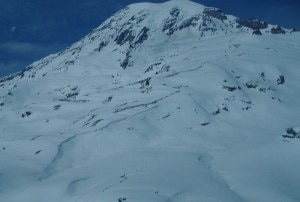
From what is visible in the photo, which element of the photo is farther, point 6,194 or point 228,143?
point 228,143

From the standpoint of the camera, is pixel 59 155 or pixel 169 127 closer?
pixel 59 155

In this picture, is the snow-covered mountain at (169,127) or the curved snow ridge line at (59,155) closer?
the snow-covered mountain at (169,127)

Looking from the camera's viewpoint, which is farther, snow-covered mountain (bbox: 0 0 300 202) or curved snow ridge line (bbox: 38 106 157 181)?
curved snow ridge line (bbox: 38 106 157 181)

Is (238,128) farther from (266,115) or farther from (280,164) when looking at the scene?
(280,164)

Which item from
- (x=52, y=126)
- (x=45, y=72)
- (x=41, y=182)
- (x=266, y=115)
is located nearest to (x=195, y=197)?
(x=41, y=182)

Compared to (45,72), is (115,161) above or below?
above

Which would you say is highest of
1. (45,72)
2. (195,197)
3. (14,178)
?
(195,197)

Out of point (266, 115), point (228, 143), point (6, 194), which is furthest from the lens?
point (266, 115)

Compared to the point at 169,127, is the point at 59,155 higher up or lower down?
lower down
